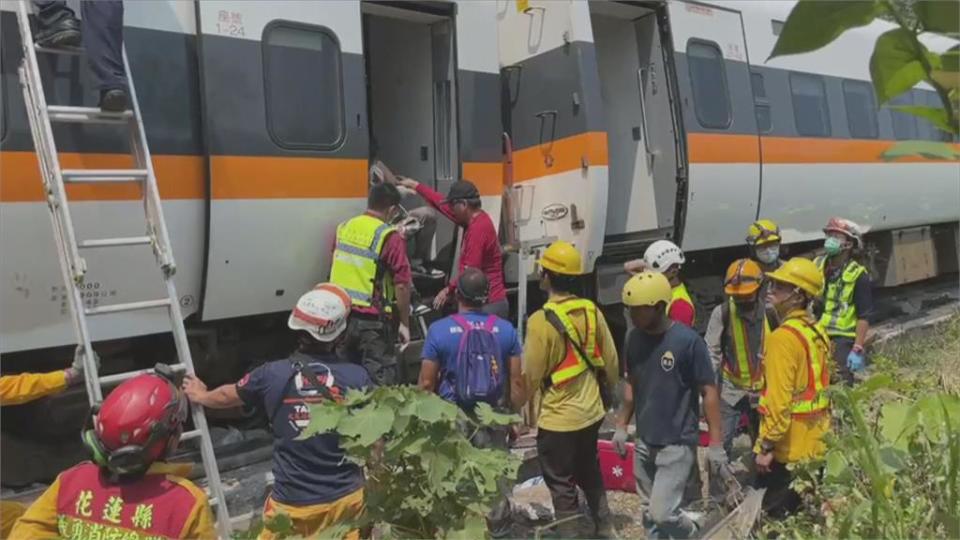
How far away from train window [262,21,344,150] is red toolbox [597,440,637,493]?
2605 millimetres

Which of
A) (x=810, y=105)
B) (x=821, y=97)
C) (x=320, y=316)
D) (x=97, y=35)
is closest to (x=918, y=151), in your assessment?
(x=320, y=316)

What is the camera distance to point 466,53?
6156 millimetres

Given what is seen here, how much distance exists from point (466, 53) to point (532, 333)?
8.86 ft

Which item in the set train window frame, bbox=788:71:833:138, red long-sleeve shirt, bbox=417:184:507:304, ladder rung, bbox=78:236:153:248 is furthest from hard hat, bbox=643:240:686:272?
train window frame, bbox=788:71:833:138

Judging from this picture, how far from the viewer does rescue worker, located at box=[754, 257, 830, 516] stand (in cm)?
370

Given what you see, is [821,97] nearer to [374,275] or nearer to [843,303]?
[843,303]

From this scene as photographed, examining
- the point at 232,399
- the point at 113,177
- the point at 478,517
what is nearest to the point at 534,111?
the point at 113,177

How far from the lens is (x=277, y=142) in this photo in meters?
5.09

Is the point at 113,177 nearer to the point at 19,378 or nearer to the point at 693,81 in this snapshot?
the point at 19,378

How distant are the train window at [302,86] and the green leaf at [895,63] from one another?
4.58m

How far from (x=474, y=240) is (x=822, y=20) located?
4963 mm

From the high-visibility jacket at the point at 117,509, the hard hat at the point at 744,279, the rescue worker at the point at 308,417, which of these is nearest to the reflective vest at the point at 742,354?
the hard hat at the point at 744,279

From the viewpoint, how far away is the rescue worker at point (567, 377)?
428 cm

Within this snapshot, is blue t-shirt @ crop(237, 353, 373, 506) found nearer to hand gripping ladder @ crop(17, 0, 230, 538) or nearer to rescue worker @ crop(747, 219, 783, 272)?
hand gripping ladder @ crop(17, 0, 230, 538)
